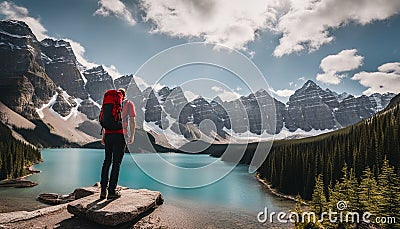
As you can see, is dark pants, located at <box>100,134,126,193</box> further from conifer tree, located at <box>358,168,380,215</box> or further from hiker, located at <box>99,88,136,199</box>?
conifer tree, located at <box>358,168,380,215</box>

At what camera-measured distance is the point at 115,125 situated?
29.5ft

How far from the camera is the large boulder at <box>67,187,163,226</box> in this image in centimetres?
850

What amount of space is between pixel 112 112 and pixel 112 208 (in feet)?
9.86

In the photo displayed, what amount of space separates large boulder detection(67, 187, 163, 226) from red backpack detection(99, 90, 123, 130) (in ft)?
8.20

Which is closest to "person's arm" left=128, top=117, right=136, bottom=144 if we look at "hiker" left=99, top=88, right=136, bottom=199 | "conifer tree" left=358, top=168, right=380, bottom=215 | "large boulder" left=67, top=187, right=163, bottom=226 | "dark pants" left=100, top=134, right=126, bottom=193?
"hiker" left=99, top=88, right=136, bottom=199

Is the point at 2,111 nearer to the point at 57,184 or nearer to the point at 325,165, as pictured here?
the point at 57,184

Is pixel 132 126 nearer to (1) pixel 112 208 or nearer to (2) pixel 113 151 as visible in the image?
(2) pixel 113 151

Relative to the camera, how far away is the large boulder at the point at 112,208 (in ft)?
27.9

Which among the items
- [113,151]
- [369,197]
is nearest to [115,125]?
[113,151]

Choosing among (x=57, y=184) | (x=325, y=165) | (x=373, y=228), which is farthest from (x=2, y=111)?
(x=373, y=228)

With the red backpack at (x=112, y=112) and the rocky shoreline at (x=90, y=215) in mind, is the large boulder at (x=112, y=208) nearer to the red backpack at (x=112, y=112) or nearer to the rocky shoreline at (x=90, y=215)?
the rocky shoreline at (x=90, y=215)

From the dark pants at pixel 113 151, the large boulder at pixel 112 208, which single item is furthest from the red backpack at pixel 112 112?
the large boulder at pixel 112 208

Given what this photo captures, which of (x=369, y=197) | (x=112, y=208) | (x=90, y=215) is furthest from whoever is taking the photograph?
(x=369, y=197)

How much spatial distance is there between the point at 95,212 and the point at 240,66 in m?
6.82
